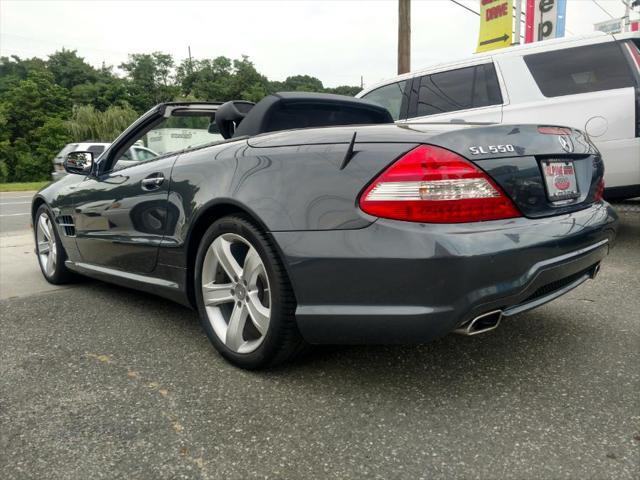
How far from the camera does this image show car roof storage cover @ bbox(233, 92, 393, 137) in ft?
8.65

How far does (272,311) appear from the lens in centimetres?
211

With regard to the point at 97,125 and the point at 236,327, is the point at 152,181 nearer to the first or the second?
the point at 236,327

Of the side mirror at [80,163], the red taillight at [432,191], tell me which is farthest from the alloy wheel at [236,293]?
the side mirror at [80,163]

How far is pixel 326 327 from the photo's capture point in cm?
200

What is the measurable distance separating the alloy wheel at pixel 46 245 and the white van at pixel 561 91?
3011 millimetres

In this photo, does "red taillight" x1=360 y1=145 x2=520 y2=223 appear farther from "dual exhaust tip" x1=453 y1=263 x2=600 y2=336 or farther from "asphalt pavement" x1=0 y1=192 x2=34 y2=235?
"asphalt pavement" x1=0 y1=192 x2=34 y2=235

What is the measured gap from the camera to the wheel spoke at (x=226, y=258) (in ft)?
7.68

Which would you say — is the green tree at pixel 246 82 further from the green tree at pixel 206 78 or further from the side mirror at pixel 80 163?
the side mirror at pixel 80 163

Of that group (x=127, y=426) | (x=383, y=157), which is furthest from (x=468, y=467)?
(x=127, y=426)

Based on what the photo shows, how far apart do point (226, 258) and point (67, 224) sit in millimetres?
2057

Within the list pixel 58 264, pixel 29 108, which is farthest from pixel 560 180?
pixel 29 108

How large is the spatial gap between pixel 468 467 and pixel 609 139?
3849 millimetres

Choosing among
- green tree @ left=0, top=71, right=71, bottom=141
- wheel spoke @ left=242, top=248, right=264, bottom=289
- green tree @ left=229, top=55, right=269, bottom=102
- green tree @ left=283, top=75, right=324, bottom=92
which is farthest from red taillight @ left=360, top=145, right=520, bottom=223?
green tree @ left=283, top=75, right=324, bottom=92

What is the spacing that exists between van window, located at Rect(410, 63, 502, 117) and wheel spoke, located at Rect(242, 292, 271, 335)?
3.81 metres
